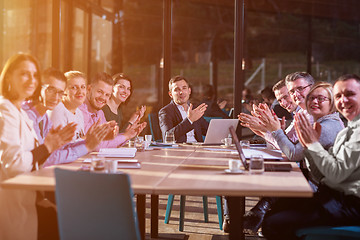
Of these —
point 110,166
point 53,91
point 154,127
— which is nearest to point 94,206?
point 110,166

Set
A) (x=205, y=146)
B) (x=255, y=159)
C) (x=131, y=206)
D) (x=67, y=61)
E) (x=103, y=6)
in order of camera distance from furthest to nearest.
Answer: (x=103, y=6) → (x=67, y=61) → (x=205, y=146) → (x=255, y=159) → (x=131, y=206)

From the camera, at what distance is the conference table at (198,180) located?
1.94 meters

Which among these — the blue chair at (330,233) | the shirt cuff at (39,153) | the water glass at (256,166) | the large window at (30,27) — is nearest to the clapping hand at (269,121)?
the water glass at (256,166)

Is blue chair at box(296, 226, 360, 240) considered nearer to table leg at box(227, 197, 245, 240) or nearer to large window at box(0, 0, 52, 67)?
table leg at box(227, 197, 245, 240)

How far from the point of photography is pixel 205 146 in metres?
3.77

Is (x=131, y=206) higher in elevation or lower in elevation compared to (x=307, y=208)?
higher

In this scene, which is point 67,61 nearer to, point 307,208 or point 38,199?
point 38,199

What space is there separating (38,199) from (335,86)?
5.96 feet

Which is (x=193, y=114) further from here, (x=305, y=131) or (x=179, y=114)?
(x=305, y=131)

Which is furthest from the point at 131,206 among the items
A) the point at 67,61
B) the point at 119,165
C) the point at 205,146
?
the point at 67,61

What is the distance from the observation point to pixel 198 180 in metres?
2.15

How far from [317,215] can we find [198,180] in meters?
0.69

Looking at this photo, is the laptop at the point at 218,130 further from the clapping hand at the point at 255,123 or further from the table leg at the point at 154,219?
the table leg at the point at 154,219

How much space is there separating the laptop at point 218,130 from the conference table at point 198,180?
75 centimetres
